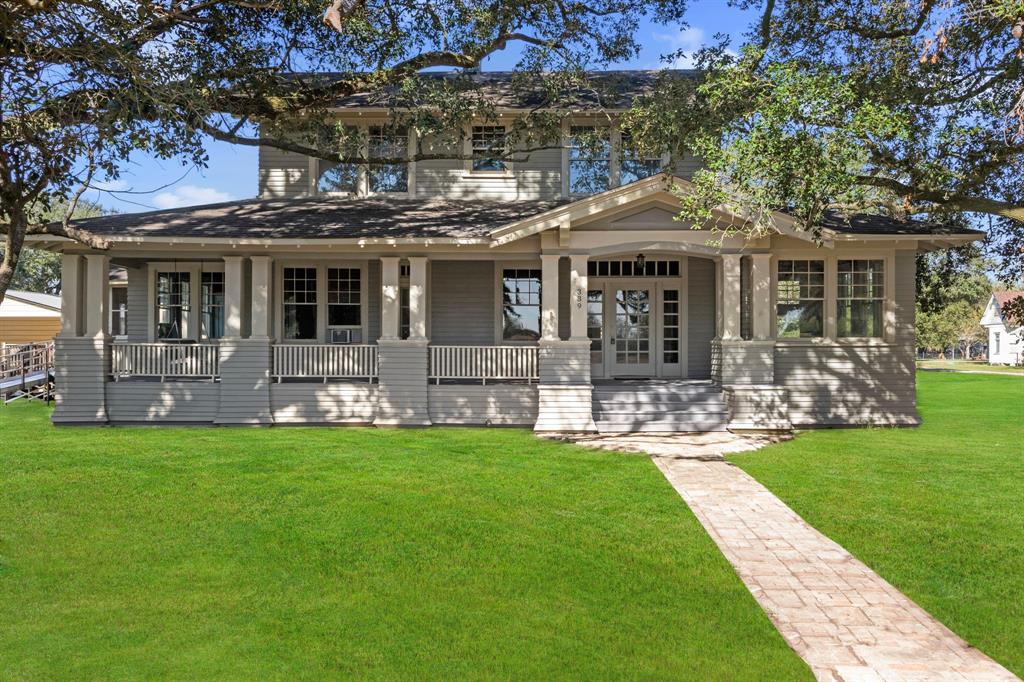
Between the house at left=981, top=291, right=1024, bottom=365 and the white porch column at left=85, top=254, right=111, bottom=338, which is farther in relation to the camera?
the house at left=981, top=291, right=1024, bottom=365

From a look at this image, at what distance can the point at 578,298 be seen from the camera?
12.9 meters

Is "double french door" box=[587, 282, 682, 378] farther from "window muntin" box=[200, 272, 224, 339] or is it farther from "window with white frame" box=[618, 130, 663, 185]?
"window muntin" box=[200, 272, 224, 339]

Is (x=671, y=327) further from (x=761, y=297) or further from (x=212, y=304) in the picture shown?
(x=212, y=304)

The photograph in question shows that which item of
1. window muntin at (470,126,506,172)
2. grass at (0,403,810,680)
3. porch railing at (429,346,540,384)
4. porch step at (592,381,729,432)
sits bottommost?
grass at (0,403,810,680)

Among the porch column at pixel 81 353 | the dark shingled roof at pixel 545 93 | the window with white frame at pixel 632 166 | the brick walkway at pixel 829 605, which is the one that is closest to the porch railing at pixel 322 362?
the porch column at pixel 81 353

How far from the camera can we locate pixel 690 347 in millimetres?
15258

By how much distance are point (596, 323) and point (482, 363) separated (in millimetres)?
3172

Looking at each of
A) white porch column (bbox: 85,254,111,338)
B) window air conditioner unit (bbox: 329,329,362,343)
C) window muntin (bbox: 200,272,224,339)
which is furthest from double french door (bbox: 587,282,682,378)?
white porch column (bbox: 85,254,111,338)

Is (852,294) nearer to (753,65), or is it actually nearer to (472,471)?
(753,65)

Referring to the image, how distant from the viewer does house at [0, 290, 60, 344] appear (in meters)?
30.5

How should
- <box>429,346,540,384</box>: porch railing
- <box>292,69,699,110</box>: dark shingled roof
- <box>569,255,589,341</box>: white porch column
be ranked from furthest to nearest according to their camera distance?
<box>292,69,699,110</box>: dark shingled roof
<box>429,346,540,384</box>: porch railing
<box>569,255,589,341</box>: white porch column

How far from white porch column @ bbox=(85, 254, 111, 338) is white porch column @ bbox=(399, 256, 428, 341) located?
604 centimetres

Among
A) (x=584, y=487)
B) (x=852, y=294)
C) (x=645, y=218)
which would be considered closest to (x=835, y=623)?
(x=584, y=487)

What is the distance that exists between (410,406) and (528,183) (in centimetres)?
584
